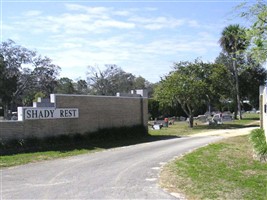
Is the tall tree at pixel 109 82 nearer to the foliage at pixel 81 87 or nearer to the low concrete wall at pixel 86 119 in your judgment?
the foliage at pixel 81 87

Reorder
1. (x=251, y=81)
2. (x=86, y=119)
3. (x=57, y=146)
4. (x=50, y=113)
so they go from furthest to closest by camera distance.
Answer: (x=251, y=81), (x=86, y=119), (x=50, y=113), (x=57, y=146)

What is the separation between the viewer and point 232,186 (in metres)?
9.09

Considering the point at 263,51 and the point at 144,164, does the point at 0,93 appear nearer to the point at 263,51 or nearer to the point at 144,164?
the point at 144,164

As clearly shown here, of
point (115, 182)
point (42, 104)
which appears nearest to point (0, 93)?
point (42, 104)

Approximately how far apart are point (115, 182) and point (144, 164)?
11.4 ft

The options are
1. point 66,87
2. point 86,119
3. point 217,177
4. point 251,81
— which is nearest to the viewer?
point 217,177

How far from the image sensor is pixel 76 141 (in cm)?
2148

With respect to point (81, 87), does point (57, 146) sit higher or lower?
lower

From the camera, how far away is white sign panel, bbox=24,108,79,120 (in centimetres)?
1902

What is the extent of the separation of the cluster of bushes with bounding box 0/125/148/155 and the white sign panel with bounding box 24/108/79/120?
1062 mm

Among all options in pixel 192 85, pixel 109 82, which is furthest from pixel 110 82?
pixel 192 85

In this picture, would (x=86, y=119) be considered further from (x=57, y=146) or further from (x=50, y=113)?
(x=57, y=146)

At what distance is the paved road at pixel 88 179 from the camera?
8.57 metres

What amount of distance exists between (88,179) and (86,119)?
1253 cm
